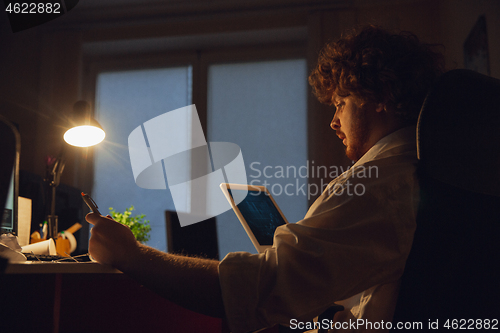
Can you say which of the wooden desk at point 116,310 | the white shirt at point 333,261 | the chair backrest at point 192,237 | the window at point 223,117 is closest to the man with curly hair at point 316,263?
the white shirt at point 333,261

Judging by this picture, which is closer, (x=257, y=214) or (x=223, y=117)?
(x=257, y=214)

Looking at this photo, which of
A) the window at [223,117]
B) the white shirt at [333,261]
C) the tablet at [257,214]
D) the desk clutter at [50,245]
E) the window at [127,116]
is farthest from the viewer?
the window at [127,116]

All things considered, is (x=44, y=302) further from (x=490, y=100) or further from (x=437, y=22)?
(x=437, y=22)

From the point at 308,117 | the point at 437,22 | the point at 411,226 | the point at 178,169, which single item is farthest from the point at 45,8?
the point at 437,22

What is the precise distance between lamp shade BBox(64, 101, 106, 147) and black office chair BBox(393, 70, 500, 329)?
1.45 metres

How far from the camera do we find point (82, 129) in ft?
5.33

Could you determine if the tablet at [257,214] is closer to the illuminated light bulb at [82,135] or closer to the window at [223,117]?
the illuminated light bulb at [82,135]

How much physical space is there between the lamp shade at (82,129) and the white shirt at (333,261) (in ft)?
4.18

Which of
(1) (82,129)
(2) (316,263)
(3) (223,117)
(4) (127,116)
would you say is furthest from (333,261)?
(4) (127,116)

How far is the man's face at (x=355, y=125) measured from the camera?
88 centimetres

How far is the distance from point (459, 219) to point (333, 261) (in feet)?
0.76

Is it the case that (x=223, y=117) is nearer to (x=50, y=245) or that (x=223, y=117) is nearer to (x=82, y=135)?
(x=82, y=135)

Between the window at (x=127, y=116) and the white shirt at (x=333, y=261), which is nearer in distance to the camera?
the white shirt at (x=333, y=261)

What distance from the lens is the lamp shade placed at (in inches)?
62.6
